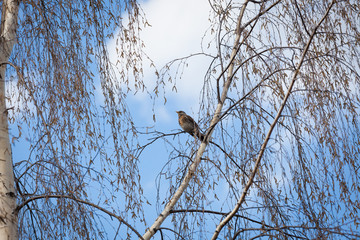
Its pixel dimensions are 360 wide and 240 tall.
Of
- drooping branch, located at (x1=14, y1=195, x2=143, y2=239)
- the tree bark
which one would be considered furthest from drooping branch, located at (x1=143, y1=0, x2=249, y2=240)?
the tree bark

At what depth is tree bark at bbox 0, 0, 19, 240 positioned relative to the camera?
219 cm

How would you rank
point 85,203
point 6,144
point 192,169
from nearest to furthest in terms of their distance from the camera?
point 85,203 < point 6,144 < point 192,169

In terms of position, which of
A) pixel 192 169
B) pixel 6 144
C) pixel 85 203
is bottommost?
pixel 85 203

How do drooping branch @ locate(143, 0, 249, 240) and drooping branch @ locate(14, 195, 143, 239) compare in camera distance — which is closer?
drooping branch @ locate(14, 195, 143, 239)

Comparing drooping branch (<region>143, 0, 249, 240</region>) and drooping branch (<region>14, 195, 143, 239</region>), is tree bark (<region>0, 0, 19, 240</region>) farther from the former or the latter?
drooping branch (<region>143, 0, 249, 240</region>)

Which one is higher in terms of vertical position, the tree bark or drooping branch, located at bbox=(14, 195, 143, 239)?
the tree bark

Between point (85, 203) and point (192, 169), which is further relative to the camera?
point (192, 169)

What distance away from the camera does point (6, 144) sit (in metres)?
2.29

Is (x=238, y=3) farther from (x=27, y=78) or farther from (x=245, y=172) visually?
(x=27, y=78)

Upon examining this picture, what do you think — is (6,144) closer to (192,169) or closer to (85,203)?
(85,203)

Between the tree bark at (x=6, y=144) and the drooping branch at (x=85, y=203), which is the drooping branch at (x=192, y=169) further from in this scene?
the tree bark at (x=6, y=144)

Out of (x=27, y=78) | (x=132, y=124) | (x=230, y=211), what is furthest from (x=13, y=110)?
(x=230, y=211)

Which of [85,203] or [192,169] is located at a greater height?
[192,169]

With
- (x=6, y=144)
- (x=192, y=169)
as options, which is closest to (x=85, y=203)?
(x=6, y=144)
